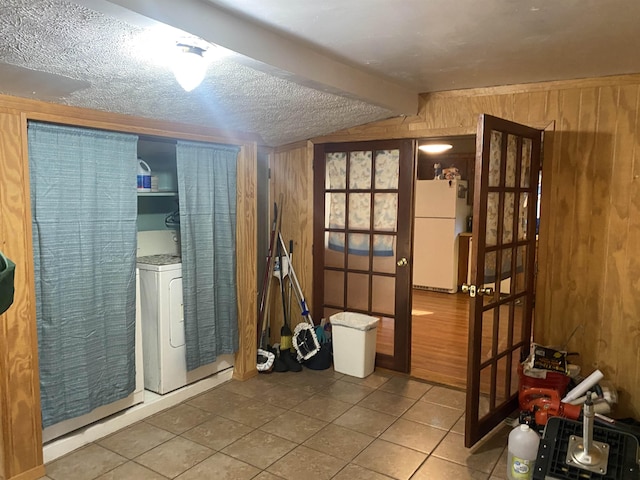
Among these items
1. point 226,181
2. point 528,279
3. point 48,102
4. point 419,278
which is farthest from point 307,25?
point 419,278

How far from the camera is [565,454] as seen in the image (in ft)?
6.60

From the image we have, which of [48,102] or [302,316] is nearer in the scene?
[48,102]

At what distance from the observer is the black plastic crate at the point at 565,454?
6.22ft

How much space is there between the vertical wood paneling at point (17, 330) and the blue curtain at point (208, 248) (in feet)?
3.49

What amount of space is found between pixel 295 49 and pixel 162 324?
201cm

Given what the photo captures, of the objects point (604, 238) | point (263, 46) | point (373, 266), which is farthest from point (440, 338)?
point (263, 46)

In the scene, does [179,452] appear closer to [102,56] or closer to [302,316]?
[302,316]

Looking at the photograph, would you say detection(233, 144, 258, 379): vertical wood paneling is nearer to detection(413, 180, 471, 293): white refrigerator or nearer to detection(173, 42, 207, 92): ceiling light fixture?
detection(173, 42, 207, 92): ceiling light fixture

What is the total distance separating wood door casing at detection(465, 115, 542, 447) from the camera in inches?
107

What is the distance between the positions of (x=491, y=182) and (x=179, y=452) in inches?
93.8

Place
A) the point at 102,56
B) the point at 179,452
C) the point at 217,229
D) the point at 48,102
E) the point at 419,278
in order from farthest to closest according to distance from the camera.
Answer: the point at 419,278 → the point at 217,229 → the point at 179,452 → the point at 48,102 → the point at 102,56

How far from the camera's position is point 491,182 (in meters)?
2.83

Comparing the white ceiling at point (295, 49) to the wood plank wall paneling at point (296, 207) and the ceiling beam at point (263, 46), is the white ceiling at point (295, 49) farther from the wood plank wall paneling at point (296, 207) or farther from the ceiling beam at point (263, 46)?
the wood plank wall paneling at point (296, 207)

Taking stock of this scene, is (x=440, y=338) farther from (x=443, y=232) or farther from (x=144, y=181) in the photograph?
(x=144, y=181)
